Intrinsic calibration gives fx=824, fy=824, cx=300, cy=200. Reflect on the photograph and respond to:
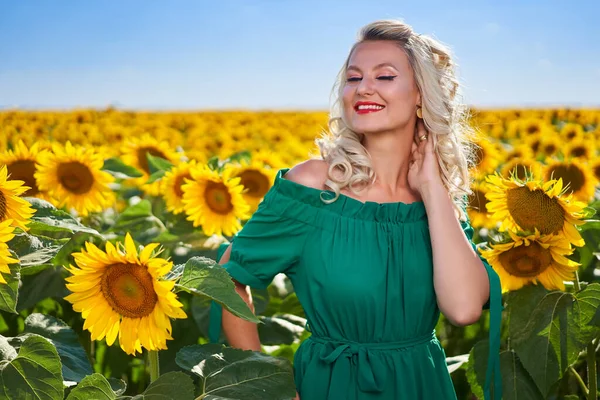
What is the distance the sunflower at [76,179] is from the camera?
3424 millimetres

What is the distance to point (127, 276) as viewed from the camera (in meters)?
1.93

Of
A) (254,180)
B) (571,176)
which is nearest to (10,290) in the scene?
(254,180)

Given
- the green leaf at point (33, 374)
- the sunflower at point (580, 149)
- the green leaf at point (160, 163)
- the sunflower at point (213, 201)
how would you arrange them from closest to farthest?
the green leaf at point (33, 374), the sunflower at point (213, 201), the green leaf at point (160, 163), the sunflower at point (580, 149)

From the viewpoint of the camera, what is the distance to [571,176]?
4.20 m

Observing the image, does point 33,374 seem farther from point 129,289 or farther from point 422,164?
point 422,164

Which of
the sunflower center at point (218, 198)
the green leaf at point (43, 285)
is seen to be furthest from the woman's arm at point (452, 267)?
the green leaf at point (43, 285)

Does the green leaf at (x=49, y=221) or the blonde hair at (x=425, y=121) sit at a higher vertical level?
the blonde hair at (x=425, y=121)

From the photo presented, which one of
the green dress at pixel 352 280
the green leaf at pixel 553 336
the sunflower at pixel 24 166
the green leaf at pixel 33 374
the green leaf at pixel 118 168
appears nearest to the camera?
the green leaf at pixel 33 374

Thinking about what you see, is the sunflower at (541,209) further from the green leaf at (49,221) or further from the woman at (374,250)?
the green leaf at (49,221)

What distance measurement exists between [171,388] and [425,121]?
1163 millimetres

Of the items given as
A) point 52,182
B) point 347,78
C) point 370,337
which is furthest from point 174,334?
point 347,78

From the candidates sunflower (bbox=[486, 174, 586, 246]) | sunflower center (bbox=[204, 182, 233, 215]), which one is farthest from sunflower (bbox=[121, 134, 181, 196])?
sunflower (bbox=[486, 174, 586, 246])

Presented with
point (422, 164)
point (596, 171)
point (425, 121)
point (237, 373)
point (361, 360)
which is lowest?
point (361, 360)

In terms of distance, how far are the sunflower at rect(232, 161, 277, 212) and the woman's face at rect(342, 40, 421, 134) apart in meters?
1.47
